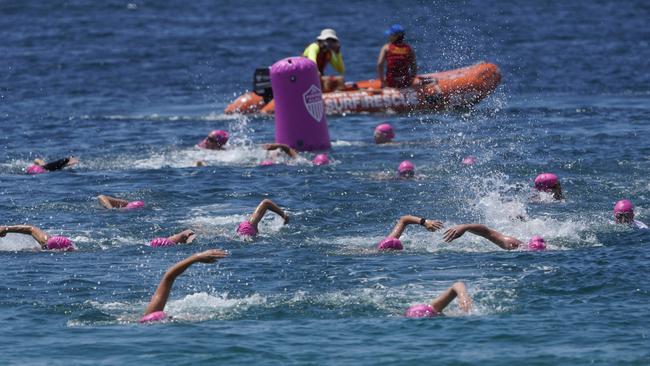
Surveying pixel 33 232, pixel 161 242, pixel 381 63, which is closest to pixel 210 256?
pixel 161 242

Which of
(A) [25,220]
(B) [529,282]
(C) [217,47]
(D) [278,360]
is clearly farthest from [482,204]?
(C) [217,47]

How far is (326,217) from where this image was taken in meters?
17.7

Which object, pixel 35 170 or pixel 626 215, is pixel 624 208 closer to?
pixel 626 215

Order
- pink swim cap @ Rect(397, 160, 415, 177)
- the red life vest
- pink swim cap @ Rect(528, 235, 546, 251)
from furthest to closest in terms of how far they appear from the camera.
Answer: the red life vest, pink swim cap @ Rect(397, 160, 415, 177), pink swim cap @ Rect(528, 235, 546, 251)

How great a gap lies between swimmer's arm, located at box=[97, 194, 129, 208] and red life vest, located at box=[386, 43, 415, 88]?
958cm

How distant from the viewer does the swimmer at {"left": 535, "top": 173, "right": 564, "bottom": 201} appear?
714 inches

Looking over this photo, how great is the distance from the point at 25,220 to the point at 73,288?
4255mm

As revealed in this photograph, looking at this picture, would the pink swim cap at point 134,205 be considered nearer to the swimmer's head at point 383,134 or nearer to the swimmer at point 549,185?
the swimmer at point 549,185

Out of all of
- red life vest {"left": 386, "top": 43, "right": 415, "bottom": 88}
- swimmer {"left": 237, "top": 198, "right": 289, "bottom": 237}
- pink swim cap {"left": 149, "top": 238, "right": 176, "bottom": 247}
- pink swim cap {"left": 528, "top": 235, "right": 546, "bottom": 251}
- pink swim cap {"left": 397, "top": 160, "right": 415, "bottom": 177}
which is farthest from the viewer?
red life vest {"left": 386, "top": 43, "right": 415, "bottom": 88}

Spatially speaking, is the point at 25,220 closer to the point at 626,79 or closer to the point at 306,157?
the point at 306,157

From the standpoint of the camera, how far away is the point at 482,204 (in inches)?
725

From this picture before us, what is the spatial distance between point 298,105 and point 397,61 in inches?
183

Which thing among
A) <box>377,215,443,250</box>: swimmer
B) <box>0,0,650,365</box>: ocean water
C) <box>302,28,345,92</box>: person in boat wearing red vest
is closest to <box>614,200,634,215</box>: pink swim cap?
<box>0,0,650,365</box>: ocean water

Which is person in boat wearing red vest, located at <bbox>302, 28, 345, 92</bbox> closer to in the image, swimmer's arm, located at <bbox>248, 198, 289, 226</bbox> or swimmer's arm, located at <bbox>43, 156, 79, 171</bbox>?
swimmer's arm, located at <bbox>43, 156, 79, 171</bbox>
